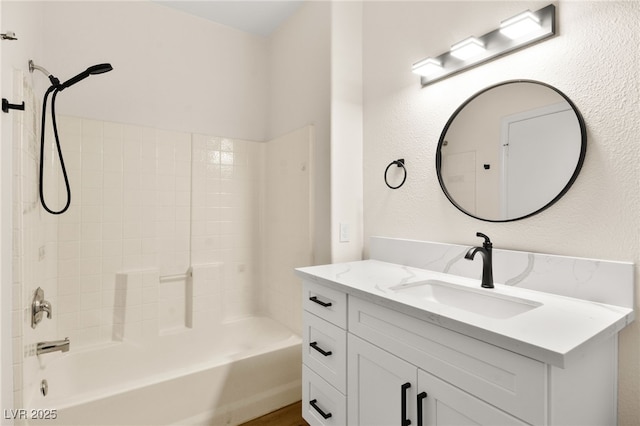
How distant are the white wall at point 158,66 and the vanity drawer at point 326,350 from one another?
1.79 meters

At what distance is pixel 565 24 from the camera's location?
1172 mm

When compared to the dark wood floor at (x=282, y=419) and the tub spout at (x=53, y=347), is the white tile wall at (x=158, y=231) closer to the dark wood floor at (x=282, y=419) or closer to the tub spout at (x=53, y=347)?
the tub spout at (x=53, y=347)

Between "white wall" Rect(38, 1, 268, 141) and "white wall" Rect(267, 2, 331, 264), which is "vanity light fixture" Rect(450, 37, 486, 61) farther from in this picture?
"white wall" Rect(38, 1, 268, 141)

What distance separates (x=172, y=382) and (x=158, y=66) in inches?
82.7

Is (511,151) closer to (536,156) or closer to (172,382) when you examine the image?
(536,156)

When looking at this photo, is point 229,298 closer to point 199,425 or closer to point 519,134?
point 199,425

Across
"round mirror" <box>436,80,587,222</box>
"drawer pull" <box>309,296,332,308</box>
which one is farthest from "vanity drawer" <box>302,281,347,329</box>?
"round mirror" <box>436,80,587,222</box>

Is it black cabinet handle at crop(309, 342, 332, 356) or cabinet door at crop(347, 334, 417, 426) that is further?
black cabinet handle at crop(309, 342, 332, 356)

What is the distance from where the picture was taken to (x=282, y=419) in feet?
6.25

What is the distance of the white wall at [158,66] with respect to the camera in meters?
2.05

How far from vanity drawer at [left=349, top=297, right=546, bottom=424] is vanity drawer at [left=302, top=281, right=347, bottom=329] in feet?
0.47

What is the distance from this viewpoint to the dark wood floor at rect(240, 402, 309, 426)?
1874 millimetres

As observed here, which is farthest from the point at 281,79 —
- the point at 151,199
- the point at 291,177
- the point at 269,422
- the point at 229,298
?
the point at 269,422

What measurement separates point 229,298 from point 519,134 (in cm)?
224
